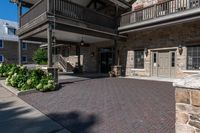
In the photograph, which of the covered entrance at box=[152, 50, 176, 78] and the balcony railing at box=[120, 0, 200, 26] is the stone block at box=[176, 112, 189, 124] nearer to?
the balcony railing at box=[120, 0, 200, 26]

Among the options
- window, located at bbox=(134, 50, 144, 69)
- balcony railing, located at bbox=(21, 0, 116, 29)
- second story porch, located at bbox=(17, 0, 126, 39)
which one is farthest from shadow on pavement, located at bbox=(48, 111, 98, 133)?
window, located at bbox=(134, 50, 144, 69)

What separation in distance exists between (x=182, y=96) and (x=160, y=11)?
9368 millimetres

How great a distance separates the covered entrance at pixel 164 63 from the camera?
1093 centimetres

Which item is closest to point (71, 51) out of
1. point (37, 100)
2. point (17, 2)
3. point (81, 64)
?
point (81, 64)

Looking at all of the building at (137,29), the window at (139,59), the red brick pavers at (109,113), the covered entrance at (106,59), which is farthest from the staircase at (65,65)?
the red brick pavers at (109,113)

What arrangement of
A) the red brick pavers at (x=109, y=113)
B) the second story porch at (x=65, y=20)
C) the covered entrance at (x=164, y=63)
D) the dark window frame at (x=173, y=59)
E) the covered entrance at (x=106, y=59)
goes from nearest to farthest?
the red brick pavers at (x=109, y=113) → the second story porch at (x=65, y=20) → the dark window frame at (x=173, y=59) → the covered entrance at (x=164, y=63) → the covered entrance at (x=106, y=59)

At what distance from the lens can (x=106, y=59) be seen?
1570 centimetres

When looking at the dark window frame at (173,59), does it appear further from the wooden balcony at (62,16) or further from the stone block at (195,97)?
the stone block at (195,97)

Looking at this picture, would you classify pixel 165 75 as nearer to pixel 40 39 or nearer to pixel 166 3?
pixel 166 3

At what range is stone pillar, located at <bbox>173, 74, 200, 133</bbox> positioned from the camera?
2.35 m

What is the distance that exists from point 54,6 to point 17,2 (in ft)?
16.1

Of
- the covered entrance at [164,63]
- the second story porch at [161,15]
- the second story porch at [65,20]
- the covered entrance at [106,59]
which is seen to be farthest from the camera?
the covered entrance at [106,59]

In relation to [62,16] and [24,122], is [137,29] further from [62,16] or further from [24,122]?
[24,122]

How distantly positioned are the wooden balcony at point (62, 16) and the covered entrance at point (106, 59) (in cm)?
352
